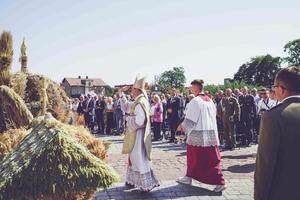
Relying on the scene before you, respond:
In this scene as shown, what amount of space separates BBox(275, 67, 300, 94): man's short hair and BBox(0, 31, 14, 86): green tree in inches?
120

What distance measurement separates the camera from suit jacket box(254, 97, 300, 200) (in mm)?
2553

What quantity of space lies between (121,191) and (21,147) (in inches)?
139

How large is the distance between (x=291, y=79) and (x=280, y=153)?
646 mm

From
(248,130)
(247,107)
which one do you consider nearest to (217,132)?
(247,107)

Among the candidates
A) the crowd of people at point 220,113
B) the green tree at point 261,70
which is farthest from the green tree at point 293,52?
the crowd of people at point 220,113

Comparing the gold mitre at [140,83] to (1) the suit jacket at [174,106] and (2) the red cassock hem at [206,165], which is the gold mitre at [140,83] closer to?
(2) the red cassock hem at [206,165]

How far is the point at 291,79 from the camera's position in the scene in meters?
2.72

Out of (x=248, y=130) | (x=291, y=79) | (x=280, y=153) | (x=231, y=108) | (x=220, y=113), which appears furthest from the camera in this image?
(x=220, y=113)

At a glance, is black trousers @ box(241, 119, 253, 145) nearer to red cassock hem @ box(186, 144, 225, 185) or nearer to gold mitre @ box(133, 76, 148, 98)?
red cassock hem @ box(186, 144, 225, 185)

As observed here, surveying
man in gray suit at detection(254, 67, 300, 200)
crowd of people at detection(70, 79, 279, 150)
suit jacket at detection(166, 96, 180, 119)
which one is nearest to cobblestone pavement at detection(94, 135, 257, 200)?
crowd of people at detection(70, 79, 279, 150)

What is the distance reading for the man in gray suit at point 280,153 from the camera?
2.55m

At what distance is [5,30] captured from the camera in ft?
13.0

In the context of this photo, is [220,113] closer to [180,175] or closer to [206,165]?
[180,175]

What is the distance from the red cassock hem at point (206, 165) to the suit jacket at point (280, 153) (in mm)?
3230
